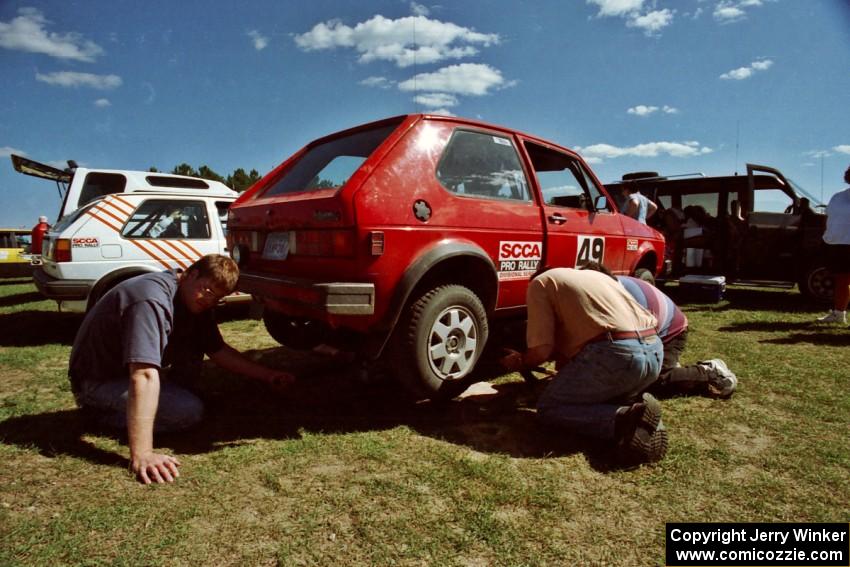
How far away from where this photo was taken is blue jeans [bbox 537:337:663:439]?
2.50 m

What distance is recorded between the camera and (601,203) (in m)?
4.33

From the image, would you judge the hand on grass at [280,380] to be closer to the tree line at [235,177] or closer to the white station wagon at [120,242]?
the white station wagon at [120,242]

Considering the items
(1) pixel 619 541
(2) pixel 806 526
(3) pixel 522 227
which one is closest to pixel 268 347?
(3) pixel 522 227

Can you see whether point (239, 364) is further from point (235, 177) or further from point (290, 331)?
point (235, 177)

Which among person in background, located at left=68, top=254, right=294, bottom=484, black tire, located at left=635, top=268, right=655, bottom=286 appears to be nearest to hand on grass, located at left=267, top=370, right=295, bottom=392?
person in background, located at left=68, top=254, right=294, bottom=484

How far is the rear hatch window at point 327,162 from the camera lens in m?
3.02

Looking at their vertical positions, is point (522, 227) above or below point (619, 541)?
above

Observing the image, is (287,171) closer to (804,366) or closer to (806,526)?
(806,526)

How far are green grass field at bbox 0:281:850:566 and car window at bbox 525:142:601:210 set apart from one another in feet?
5.29

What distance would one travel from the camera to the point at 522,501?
6.60ft

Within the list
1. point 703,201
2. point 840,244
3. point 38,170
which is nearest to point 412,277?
point 840,244

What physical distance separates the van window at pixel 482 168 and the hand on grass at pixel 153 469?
2.13m

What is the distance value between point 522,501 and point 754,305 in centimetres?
711

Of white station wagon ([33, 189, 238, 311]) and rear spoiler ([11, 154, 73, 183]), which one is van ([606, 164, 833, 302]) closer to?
white station wagon ([33, 189, 238, 311])
